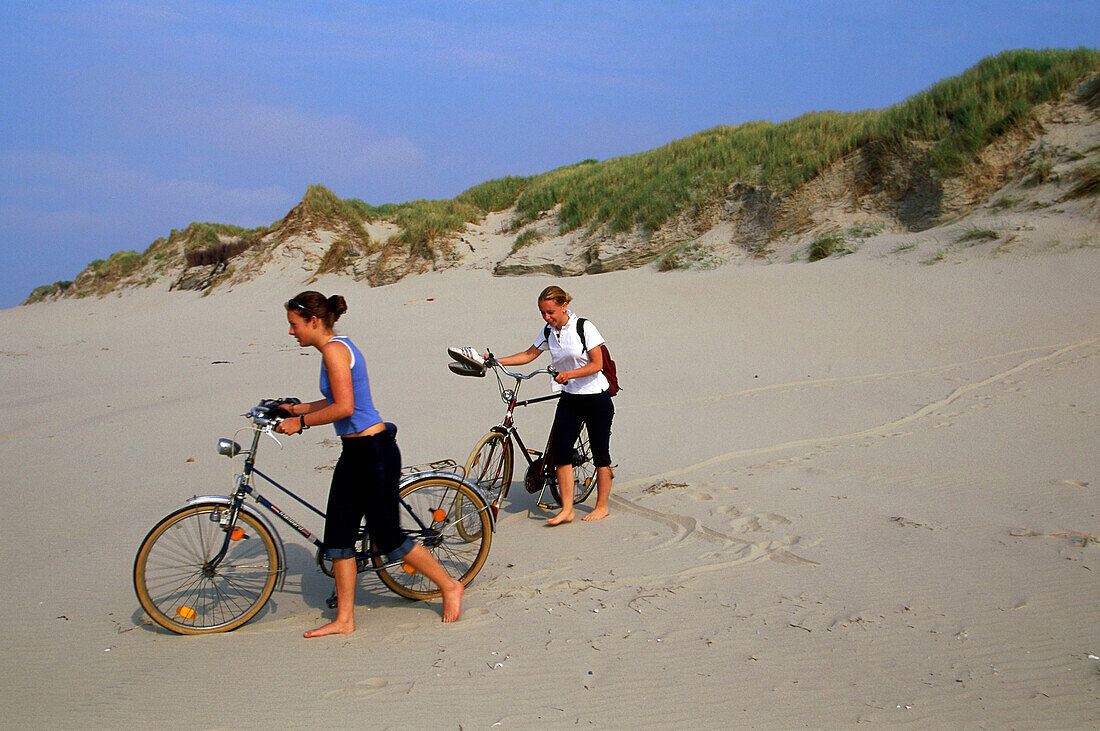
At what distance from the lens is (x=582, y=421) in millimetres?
5371

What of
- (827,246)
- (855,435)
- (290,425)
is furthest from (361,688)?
(827,246)

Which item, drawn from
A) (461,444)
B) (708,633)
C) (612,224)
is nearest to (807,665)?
(708,633)

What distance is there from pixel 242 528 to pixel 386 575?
839 millimetres

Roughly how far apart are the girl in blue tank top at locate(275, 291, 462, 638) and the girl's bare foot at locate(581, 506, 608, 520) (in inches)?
68.8

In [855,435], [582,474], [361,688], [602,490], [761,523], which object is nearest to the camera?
[361,688]

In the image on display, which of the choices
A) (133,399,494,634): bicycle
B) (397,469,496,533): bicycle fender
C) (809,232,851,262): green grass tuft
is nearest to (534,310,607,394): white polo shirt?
(397,469,496,533): bicycle fender

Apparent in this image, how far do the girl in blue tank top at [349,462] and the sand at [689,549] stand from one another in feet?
0.77

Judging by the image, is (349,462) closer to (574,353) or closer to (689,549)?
(574,353)

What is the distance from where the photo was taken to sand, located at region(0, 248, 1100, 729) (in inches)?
119

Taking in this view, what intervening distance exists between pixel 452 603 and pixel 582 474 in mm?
2416

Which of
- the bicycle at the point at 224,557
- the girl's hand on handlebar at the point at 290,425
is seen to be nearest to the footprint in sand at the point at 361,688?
the bicycle at the point at 224,557

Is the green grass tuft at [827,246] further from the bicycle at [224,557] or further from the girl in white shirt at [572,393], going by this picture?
the bicycle at [224,557]

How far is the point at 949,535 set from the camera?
465 centimetres

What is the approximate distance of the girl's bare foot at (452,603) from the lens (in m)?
3.81
